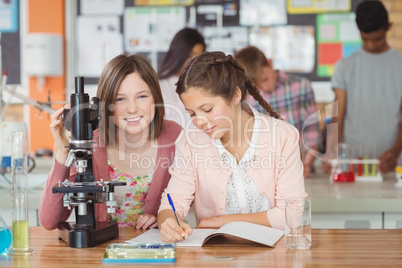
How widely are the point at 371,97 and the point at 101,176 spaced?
6.61 ft

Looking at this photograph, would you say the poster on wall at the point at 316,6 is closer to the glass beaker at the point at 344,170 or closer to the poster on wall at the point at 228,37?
the poster on wall at the point at 228,37

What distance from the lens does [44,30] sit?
474 cm

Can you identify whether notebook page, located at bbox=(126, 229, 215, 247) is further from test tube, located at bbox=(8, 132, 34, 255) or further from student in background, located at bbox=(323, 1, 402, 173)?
student in background, located at bbox=(323, 1, 402, 173)

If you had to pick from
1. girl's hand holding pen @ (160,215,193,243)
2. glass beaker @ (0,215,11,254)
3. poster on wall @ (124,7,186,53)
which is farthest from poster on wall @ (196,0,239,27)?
glass beaker @ (0,215,11,254)

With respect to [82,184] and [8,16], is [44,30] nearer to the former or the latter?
[8,16]

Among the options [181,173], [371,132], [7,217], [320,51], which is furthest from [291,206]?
[320,51]

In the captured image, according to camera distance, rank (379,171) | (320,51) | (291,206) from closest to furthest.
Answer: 1. (291,206)
2. (379,171)
3. (320,51)

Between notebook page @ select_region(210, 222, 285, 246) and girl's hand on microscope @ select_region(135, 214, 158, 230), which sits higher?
notebook page @ select_region(210, 222, 285, 246)

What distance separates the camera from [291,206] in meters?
1.52

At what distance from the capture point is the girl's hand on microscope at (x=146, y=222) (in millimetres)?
1833

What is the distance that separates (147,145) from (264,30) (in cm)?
273

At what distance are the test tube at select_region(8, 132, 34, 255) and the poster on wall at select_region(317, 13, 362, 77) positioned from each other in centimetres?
339

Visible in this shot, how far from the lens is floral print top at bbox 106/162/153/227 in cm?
202

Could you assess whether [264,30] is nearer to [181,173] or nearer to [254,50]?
[254,50]
